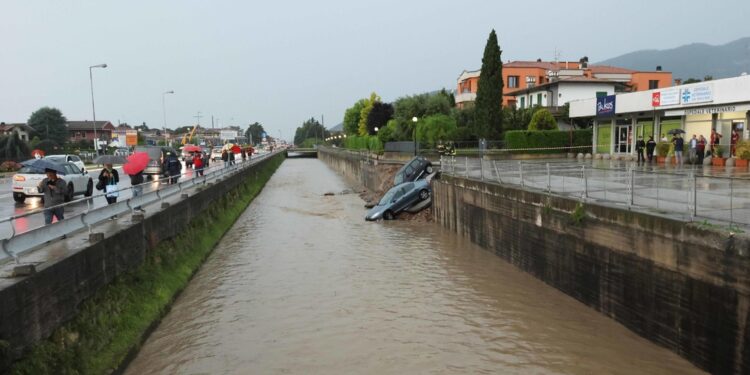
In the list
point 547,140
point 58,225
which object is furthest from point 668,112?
point 58,225

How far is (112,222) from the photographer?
1143cm

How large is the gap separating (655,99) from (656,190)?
22.3 m

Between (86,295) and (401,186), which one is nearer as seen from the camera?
(86,295)

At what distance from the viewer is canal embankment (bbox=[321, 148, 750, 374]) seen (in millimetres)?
7438

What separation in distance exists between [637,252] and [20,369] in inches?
359

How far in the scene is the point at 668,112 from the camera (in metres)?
29.6

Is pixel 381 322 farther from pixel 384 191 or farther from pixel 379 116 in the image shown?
pixel 379 116

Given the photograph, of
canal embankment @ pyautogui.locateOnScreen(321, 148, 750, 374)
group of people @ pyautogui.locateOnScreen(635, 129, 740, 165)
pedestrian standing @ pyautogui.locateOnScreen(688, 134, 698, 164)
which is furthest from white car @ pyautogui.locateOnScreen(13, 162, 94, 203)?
pedestrian standing @ pyautogui.locateOnScreen(688, 134, 698, 164)

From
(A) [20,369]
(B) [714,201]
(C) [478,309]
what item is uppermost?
(B) [714,201]

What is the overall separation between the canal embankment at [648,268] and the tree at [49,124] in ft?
318

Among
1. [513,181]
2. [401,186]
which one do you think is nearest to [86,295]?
[513,181]

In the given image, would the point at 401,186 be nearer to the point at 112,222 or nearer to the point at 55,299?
the point at 112,222

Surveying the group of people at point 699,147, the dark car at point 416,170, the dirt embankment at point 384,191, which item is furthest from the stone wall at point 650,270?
the group of people at point 699,147

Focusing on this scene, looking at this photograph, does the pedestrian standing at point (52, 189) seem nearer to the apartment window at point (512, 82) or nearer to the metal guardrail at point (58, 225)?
the metal guardrail at point (58, 225)
